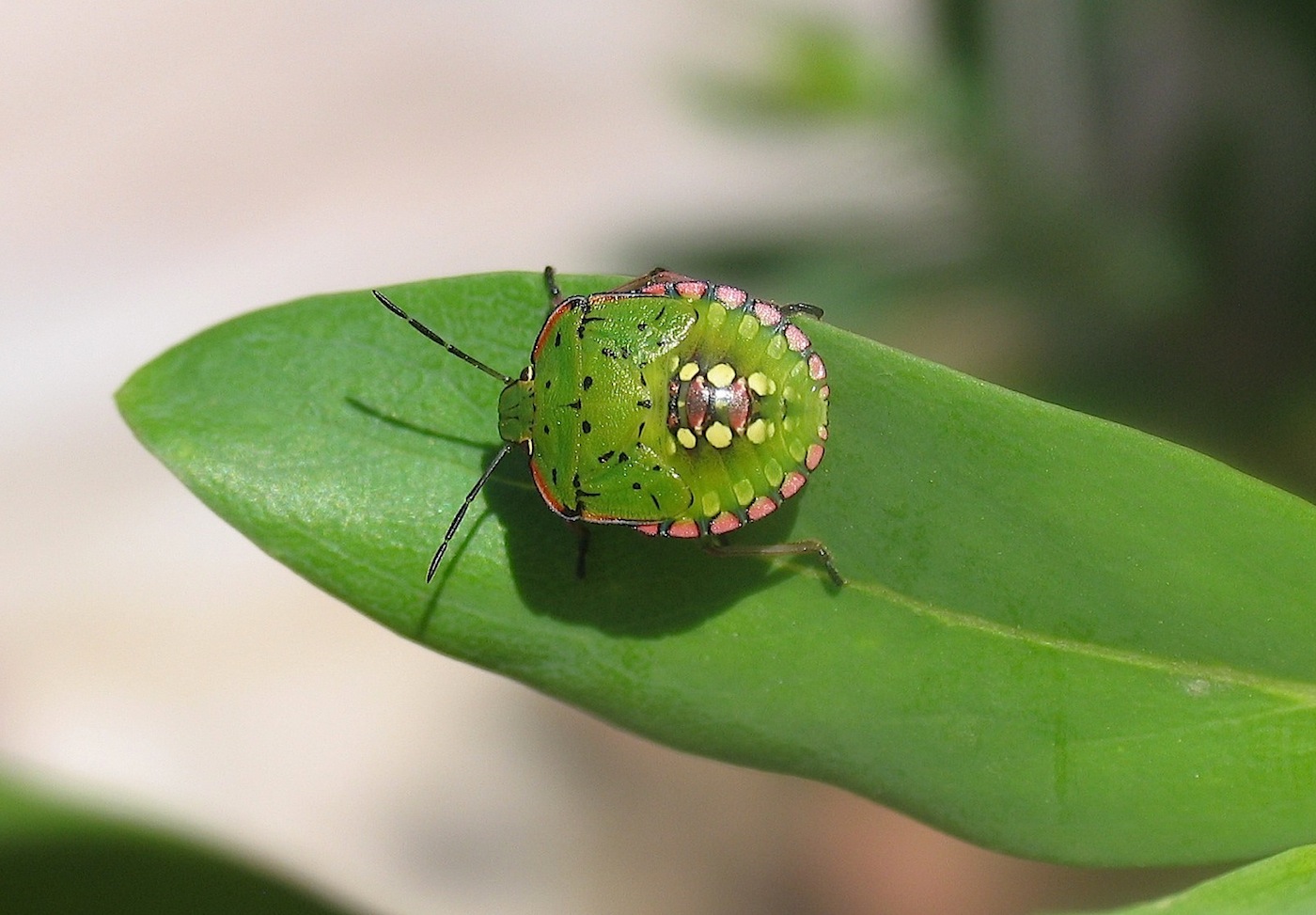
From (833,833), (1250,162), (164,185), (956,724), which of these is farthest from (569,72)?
(956,724)

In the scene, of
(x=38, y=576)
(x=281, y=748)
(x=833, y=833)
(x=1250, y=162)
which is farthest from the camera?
(x=38, y=576)

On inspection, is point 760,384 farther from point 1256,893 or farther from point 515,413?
point 1256,893

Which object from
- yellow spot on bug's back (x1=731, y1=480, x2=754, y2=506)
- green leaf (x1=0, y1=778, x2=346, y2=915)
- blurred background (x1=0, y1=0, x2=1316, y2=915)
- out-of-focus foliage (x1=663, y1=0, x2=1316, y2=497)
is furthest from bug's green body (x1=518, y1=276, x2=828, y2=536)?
out-of-focus foliage (x1=663, y1=0, x2=1316, y2=497)

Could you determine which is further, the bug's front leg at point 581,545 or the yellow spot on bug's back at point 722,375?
the yellow spot on bug's back at point 722,375

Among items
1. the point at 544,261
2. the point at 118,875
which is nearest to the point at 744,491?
the point at 118,875

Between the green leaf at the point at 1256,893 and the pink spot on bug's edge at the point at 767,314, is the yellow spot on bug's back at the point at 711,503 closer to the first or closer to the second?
the pink spot on bug's edge at the point at 767,314

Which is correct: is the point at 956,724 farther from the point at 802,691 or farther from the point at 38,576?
the point at 38,576

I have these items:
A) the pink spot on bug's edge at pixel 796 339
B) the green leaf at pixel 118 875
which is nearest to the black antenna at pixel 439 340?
the pink spot on bug's edge at pixel 796 339

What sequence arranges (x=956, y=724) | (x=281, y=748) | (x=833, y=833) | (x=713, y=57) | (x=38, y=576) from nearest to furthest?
(x=956, y=724)
(x=833, y=833)
(x=281, y=748)
(x=38, y=576)
(x=713, y=57)
